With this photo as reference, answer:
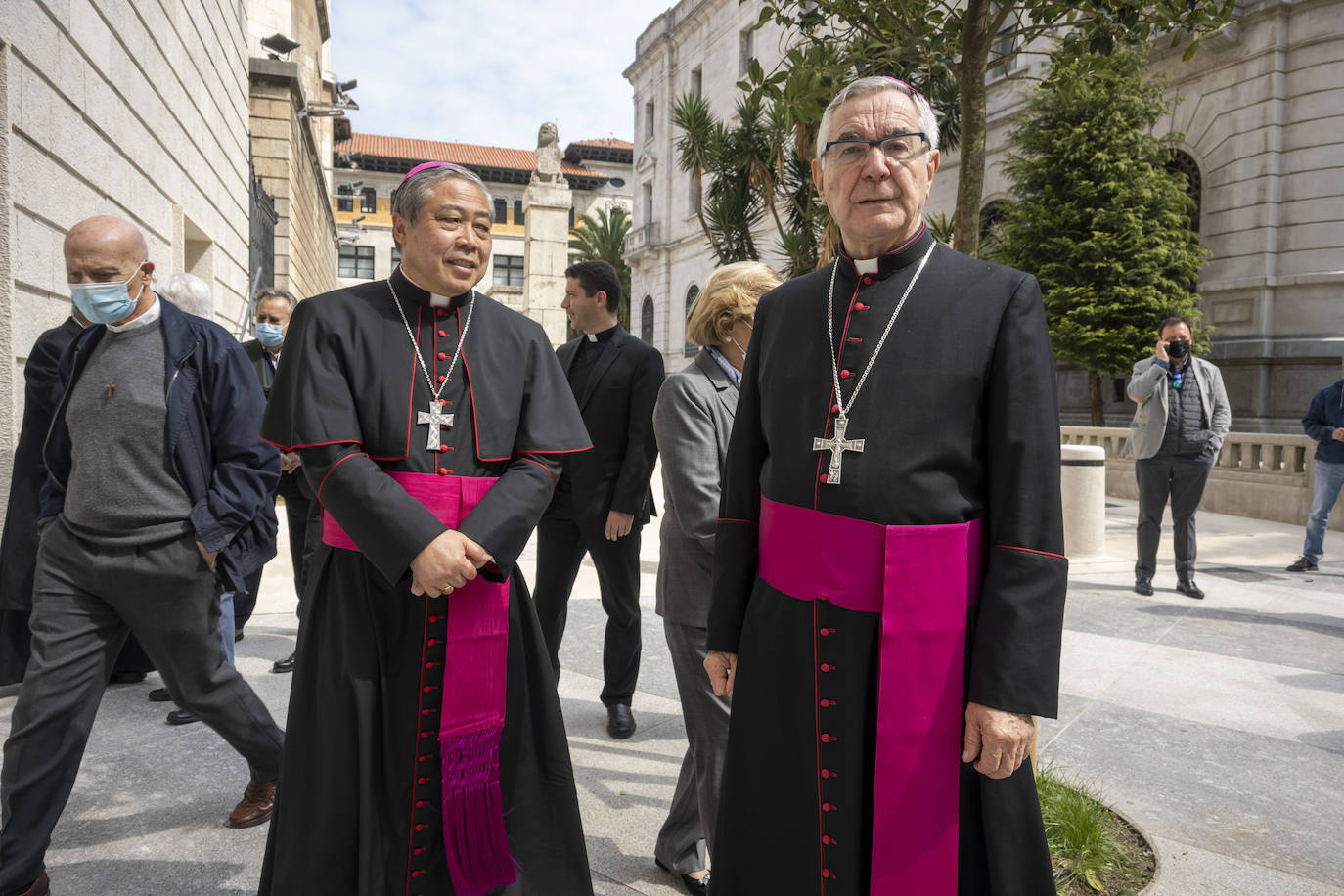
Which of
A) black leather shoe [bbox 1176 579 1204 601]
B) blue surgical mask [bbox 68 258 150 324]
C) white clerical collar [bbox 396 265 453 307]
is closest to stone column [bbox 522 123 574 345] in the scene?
black leather shoe [bbox 1176 579 1204 601]

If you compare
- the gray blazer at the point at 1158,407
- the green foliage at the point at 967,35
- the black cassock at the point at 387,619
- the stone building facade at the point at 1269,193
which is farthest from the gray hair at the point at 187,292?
the stone building facade at the point at 1269,193

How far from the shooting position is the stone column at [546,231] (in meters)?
21.2

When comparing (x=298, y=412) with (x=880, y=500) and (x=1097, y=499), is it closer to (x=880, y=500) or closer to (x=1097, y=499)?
(x=880, y=500)

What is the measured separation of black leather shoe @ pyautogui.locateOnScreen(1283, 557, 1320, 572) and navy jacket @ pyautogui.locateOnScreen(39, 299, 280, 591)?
360 inches

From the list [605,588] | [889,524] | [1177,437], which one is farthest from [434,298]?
[1177,437]

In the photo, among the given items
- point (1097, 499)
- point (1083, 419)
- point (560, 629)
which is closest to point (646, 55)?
point (1083, 419)

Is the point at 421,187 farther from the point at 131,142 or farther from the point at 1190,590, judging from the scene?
the point at 1190,590

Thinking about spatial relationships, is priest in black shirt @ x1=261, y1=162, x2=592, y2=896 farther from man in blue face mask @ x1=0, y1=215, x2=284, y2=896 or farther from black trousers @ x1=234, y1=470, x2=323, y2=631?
black trousers @ x1=234, y1=470, x2=323, y2=631

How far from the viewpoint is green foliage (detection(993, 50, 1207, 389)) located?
53.7 feet

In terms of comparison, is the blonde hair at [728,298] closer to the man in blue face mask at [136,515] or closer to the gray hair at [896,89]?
the gray hair at [896,89]

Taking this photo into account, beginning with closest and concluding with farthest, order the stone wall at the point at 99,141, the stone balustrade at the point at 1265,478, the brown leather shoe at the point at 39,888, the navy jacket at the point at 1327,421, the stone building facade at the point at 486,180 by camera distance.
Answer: the brown leather shoe at the point at 39,888 → the stone wall at the point at 99,141 → the navy jacket at the point at 1327,421 → the stone balustrade at the point at 1265,478 → the stone building facade at the point at 486,180

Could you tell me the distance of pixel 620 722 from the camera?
4.38m

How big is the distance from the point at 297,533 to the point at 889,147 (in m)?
4.76

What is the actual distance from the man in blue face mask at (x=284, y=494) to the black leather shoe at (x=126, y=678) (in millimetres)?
544
